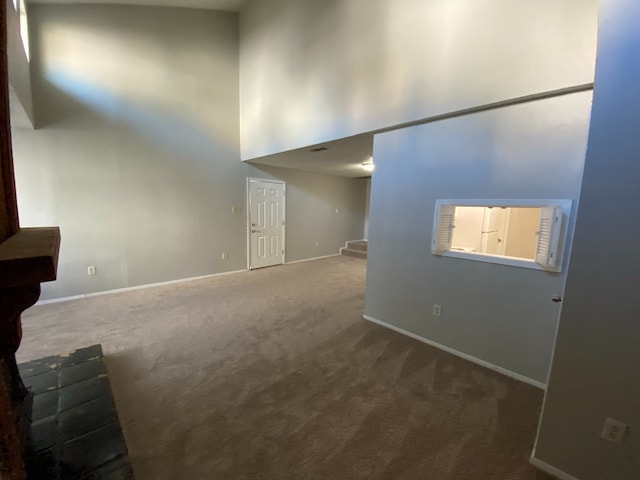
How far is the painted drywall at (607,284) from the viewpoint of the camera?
1173 mm

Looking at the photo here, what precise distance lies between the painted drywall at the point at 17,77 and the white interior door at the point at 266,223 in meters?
3.06

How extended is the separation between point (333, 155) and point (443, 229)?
2.39 m

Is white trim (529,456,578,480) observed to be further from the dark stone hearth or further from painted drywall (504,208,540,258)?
painted drywall (504,208,540,258)

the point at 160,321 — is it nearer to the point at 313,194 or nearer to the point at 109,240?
the point at 109,240

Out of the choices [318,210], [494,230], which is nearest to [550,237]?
[494,230]

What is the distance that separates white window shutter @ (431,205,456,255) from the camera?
2555mm

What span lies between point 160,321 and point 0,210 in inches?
97.5

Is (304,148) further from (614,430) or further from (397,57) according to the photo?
(614,430)

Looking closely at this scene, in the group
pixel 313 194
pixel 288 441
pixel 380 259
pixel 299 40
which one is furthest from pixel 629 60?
pixel 313 194

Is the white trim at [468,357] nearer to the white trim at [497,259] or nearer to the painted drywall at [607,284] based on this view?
the painted drywall at [607,284]

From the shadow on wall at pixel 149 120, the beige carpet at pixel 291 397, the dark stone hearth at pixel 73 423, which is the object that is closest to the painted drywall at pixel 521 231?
the beige carpet at pixel 291 397

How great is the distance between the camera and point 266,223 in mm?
5789

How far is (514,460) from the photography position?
1.52 metres

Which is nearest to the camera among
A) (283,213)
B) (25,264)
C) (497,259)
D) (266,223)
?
(25,264)
